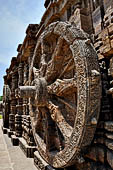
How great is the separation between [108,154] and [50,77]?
1.41 metres

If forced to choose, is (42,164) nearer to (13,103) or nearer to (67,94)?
(67,94)

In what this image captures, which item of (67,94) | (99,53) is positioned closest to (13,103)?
(67,94)

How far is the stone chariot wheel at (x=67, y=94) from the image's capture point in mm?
1535

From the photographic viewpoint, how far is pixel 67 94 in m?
2.12

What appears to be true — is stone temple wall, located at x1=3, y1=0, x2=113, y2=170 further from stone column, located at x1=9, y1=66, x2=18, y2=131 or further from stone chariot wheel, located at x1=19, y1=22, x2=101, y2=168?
stone column, located at x1=9, y1=66, x2=18, y2=131

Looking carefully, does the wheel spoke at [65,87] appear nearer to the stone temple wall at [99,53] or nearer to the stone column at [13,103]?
the stone temple wall at [99,53]

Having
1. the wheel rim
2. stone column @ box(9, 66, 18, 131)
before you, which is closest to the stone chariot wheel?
the wheel rim

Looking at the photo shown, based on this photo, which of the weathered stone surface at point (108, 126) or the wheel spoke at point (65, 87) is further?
the wheel spoke at point (65, 87)

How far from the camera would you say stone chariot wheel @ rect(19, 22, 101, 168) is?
5.04 ft

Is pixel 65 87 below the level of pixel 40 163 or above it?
above

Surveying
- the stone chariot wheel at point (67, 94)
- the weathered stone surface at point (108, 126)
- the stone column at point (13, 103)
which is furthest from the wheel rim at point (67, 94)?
the stone column at point (13, 103)

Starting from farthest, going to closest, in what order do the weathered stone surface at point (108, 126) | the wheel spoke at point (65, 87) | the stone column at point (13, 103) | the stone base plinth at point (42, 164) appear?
the stone column at point (13, 103) < the stone base plinth at point (42, 164) < the wheel spoke at point (65, 87) < the weathered stone surface at point (108, 126)

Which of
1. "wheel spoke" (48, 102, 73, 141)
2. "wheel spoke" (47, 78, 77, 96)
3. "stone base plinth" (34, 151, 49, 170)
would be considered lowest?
"stone base plinth" (34, 151, 49, 170)

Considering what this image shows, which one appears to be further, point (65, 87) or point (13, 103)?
point (13, 103)
